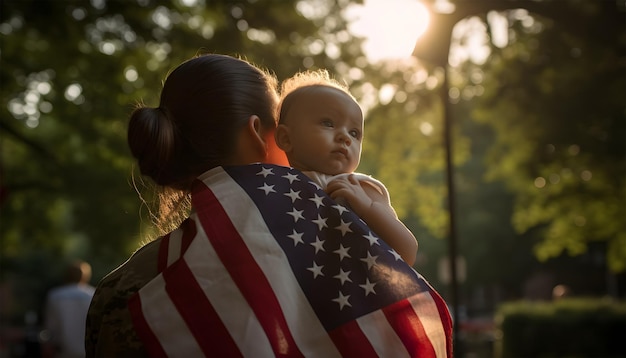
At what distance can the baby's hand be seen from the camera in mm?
2406

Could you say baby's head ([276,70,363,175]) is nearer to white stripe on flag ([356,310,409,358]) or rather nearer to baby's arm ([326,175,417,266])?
baby's arm ([326,175,417,266])

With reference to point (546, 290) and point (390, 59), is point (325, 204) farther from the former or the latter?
point (546, 290)

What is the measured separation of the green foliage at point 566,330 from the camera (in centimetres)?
2303

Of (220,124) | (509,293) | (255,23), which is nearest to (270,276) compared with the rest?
(220,124)

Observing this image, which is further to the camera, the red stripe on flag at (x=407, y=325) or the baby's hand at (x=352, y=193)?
the baby's hand at (x=352, y=193)

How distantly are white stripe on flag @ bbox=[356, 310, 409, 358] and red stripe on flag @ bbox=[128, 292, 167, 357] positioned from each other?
1.63ft

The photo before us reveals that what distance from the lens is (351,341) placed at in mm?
2195

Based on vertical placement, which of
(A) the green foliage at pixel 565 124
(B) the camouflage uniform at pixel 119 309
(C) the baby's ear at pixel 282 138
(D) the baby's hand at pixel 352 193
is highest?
(C) the baby's ear at pixel 282 138

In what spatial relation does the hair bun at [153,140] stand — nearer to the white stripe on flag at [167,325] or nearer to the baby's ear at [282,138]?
the baby's ear at [282,138]

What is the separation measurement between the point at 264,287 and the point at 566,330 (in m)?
22.6

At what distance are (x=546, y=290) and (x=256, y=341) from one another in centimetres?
5955

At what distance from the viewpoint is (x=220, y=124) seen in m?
2.54

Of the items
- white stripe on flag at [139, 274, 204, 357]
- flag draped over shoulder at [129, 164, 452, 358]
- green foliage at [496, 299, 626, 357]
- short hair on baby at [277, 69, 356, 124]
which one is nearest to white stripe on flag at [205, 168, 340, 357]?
flag draped over shoulder at [129, 164, 452, 358]

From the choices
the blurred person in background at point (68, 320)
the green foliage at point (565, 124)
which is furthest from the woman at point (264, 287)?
the green foliage at point (565, 124)
